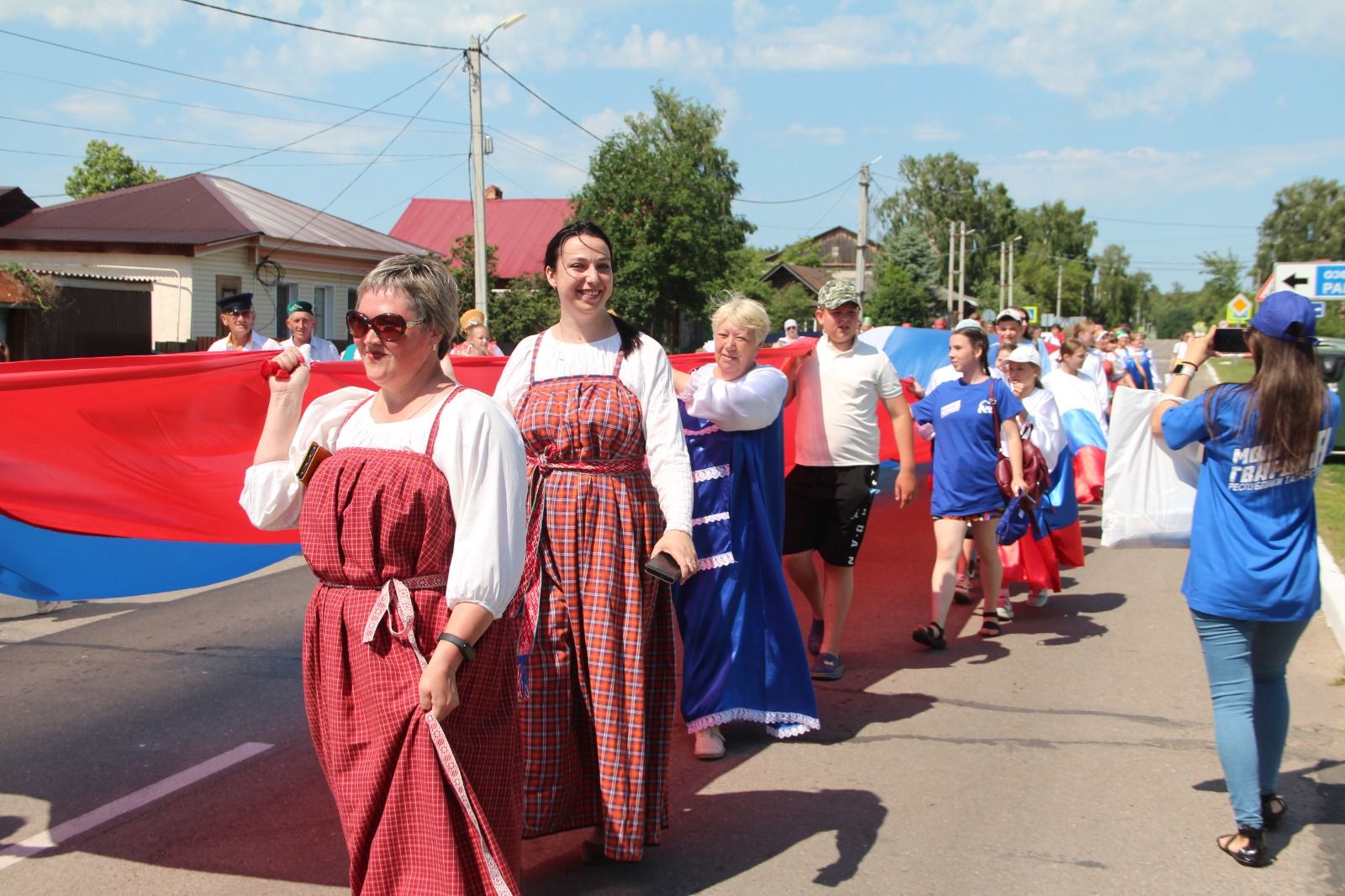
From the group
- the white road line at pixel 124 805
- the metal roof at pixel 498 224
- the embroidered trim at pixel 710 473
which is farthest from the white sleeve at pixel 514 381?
the metal roof at pixel 498 224

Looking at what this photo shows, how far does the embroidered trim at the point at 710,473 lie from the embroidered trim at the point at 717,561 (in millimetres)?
332

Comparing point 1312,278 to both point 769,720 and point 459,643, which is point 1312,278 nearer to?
point 769,720

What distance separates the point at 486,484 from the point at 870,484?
397 cm

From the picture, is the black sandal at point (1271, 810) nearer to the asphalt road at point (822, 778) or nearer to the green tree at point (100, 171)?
the asphalt road at point (822, 778)

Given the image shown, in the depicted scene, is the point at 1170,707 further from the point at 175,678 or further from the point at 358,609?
the point at 175,678

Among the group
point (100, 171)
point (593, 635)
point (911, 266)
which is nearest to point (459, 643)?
point (593, 635)

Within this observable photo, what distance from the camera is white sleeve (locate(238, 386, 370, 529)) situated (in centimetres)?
Result: 323

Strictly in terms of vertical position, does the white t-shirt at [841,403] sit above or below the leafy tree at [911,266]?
below

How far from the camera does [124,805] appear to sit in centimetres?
458

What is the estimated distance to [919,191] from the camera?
98625 millimetres

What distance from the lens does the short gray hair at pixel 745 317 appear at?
5.38m

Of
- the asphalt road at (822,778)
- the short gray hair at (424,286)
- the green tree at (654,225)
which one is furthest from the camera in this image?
the green tree at (654,225)

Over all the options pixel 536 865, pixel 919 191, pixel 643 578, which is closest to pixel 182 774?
pixel 536 865

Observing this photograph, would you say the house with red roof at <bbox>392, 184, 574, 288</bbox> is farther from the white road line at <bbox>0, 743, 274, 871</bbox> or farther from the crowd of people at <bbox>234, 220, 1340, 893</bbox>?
the white road line at <bbox>0, 743, 274, 871</bbox>
